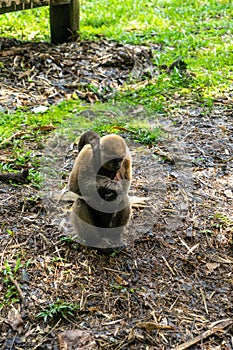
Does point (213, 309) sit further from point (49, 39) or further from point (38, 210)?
point (49, 39)

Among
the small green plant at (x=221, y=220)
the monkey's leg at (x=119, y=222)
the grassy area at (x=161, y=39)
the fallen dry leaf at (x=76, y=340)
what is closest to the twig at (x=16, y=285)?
the fallen dry leaf at (x=76, y=340)

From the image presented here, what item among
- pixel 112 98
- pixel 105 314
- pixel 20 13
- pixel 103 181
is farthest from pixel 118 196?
pixel 20 13

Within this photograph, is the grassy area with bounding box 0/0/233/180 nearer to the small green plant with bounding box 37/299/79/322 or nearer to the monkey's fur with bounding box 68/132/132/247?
the monkey's fur with bounding box 68/132/132/247

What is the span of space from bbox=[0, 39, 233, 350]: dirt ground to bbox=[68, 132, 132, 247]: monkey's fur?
17 centimetres

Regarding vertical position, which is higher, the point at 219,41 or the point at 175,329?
the point at 219,41

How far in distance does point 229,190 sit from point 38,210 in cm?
184

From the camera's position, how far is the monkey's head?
373 centimetres

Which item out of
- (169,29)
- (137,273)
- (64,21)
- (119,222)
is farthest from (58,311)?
(169,29)

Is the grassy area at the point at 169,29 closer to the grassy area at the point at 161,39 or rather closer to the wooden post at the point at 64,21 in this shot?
the grassy area at the point at 161,39

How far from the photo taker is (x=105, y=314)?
365cm

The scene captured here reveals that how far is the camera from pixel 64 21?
8133 mm

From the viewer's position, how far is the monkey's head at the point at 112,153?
373cm

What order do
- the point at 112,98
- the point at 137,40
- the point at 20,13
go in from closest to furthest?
the point at 112,98 → the point at 137,40 → the point at 20,13

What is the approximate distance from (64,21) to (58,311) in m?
5.64
